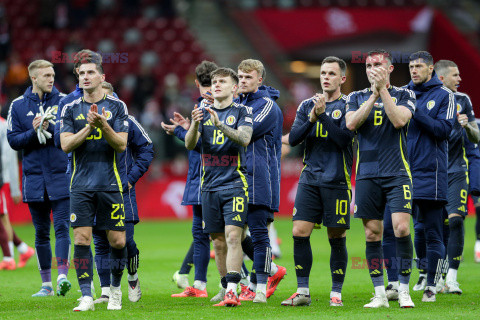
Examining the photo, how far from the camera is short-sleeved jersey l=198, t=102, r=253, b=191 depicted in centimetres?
773

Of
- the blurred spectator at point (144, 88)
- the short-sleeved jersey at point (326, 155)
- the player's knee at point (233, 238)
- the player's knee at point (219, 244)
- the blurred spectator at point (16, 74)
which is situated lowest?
the player's knee at point (219, 244)

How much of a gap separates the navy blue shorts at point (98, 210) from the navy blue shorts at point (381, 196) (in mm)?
2237

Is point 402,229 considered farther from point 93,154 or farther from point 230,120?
point 93,154

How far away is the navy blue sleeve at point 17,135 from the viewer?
8.82m

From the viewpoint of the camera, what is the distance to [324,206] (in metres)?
7.76

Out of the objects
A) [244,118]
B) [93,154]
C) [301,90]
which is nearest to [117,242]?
[93,154]

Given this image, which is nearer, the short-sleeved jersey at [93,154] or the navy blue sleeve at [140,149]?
the short-sleeved jersey at [93,154]

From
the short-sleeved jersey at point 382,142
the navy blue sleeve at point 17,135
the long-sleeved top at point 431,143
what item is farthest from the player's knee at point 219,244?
the navy blue sleeve at point 17,135

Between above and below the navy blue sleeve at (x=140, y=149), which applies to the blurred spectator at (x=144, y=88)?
above

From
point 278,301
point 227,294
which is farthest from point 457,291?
point 227,294

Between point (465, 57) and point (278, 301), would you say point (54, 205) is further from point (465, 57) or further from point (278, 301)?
point (465, 57)

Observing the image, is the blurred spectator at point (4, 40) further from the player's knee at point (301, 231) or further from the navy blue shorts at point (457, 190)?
the player's knee at point (301, 231)

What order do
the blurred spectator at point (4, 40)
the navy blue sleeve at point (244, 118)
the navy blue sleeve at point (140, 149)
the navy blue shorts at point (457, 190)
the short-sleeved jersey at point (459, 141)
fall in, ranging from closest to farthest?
the navy blue sleeve at point (244, 118) < the navy blue sleeve at point (140, 149) < the short-sleeved jersey at point (459, 141) < the navy blue shorts at point (457, 190) < the blurred spectator at point (4, 40)

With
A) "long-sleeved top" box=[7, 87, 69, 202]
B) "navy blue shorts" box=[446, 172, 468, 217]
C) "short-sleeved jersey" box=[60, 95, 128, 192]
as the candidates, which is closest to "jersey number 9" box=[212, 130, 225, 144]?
"short-sleeved jersey" box=[60, 95, 128, 192]
